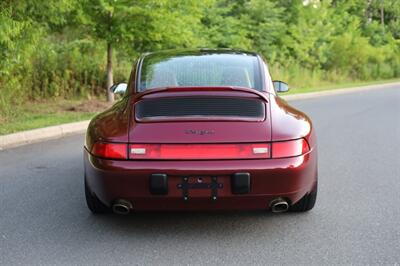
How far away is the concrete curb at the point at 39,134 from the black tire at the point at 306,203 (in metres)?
5.59

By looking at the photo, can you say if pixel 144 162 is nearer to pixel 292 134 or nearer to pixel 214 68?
pixel 292 134

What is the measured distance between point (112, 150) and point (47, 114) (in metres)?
9.66

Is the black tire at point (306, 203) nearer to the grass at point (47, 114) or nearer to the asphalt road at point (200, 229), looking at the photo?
the asphalt road at point (200, 229)

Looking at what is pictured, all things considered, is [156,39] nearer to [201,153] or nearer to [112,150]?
[112,150]

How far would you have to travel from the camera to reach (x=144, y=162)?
4.28 m

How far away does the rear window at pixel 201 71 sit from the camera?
523 cm

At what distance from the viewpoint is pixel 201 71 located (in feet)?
17.5

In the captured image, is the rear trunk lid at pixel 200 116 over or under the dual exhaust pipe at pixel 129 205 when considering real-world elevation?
over

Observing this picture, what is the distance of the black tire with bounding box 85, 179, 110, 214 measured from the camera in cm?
503

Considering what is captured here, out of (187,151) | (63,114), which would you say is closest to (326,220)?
(187,151)

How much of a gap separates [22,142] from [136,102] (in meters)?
5.69

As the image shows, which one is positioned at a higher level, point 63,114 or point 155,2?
point 155,2

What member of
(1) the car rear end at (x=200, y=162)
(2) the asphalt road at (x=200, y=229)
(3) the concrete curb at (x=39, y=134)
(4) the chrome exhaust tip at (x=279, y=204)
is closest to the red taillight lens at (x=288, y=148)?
(1) the car rear end at (x=200, y=162)

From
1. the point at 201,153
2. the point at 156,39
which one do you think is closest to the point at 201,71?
the point at 201,153
